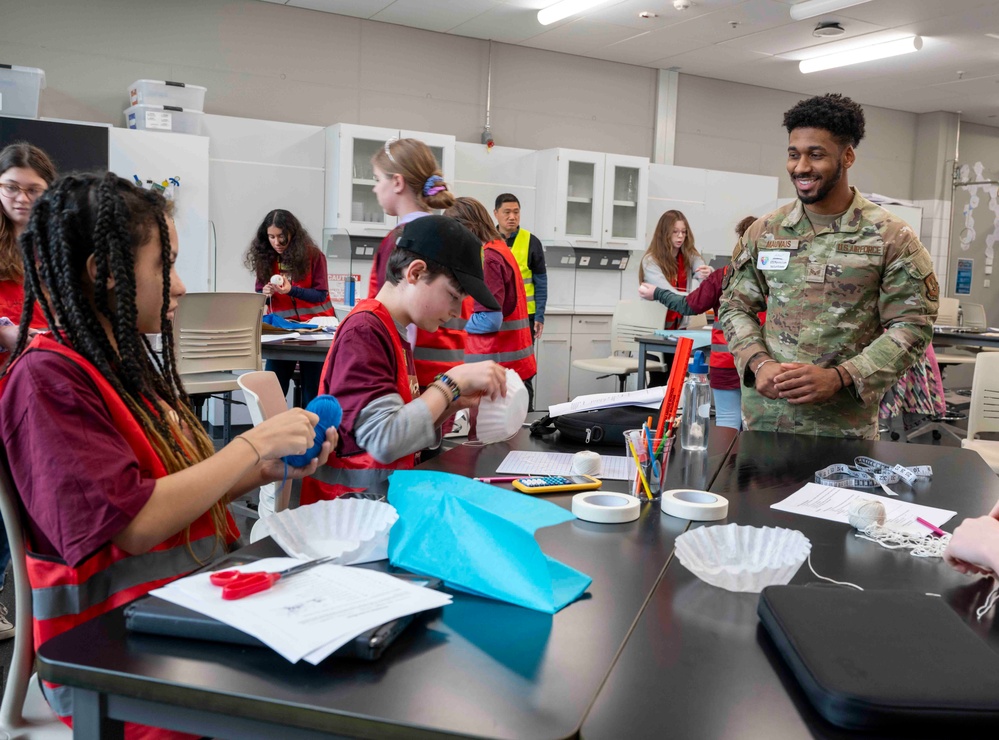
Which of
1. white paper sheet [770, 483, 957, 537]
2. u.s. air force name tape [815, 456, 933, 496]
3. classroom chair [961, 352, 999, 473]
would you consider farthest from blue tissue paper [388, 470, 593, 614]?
classroom chair [961, 352, 999, 473]

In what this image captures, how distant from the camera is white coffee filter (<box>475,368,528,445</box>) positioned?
6.08 feet

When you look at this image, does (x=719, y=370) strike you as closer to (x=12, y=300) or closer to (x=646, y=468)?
(x=646, y=468)

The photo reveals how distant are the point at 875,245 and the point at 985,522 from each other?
1292 mm

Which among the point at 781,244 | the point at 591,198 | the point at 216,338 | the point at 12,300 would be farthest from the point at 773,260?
the point at 591,198

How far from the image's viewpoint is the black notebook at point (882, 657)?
0.74 meters

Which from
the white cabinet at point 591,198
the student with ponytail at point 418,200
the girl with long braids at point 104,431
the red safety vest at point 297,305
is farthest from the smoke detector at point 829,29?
the girl with long braids at point 104,431

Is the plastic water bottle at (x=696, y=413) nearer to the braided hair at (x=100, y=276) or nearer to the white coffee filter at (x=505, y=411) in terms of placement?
the white coffee filter at (x=505, y=411)

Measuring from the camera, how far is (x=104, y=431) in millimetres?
1089

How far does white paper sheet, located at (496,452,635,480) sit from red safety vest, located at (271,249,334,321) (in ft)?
10.7

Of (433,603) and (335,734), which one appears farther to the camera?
(433,603)

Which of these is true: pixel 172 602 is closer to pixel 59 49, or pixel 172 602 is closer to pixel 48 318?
pixel 48 318

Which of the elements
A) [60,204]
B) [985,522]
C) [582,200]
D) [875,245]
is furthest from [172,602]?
[582,200]

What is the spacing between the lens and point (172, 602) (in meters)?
0.91

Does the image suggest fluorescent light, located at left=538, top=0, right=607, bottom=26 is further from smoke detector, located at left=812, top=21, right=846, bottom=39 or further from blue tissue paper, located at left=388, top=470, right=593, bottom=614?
blue tissue paper, located at left=388, top=470, right=593, bottom=614
